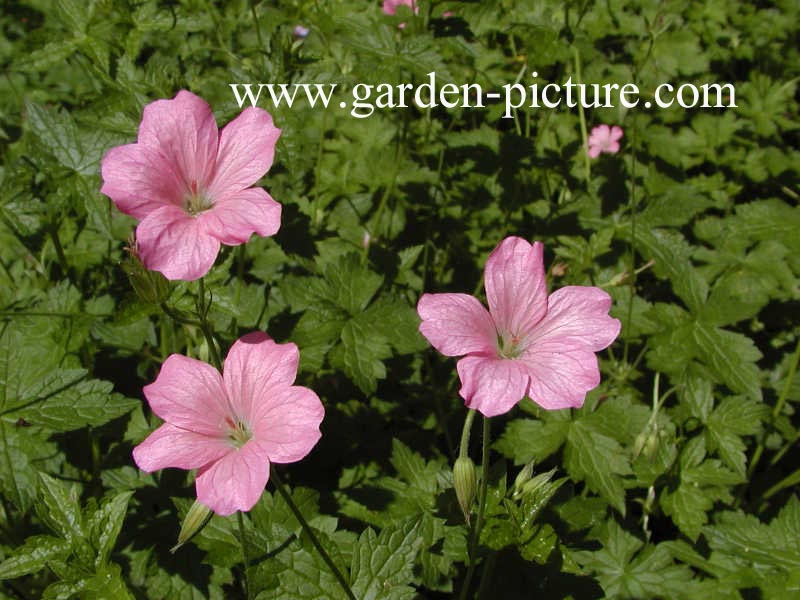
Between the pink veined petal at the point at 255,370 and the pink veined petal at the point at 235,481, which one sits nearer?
the pink veined petal at the point at 235,481

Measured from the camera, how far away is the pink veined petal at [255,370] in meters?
1.46

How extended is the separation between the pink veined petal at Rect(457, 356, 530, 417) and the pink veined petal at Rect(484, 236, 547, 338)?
0.18 meters

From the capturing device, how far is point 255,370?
149 cm

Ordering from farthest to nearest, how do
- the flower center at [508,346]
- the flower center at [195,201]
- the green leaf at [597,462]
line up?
the green leaf at [597,462] < the flower center at [195,201] < the flower center at [508,346]

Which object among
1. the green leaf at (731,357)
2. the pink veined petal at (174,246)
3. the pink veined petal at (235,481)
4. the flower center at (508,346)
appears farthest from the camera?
the green leaf at (731,357)

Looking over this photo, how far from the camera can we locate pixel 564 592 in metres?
1.93

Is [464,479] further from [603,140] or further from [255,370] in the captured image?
[603,140]

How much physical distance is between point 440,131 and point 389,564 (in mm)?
2565

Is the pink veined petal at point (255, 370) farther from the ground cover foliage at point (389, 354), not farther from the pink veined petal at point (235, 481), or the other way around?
the ground cover foliage at point (389, 354)

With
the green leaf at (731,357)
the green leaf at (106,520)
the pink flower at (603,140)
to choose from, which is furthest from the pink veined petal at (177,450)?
the pink flower at (603,140)

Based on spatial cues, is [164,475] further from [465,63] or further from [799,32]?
[799,32]

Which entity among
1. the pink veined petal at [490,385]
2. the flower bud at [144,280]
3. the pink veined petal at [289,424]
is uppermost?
the flower bud at [144,280]

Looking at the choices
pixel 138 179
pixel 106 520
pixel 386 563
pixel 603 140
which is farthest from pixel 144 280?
pixel 603 140

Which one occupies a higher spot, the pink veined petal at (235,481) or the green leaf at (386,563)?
the pink veined petal at (235,481)
